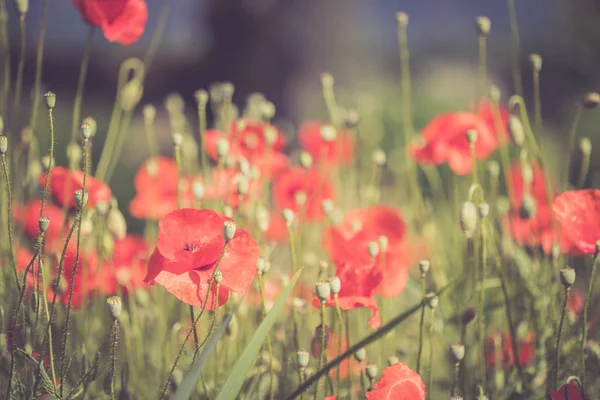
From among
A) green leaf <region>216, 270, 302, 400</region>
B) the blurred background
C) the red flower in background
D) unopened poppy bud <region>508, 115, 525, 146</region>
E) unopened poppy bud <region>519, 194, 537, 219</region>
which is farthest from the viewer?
the blurred background

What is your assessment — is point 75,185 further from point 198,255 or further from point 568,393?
point 568,393

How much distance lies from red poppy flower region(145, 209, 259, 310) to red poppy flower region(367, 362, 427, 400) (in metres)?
0.19

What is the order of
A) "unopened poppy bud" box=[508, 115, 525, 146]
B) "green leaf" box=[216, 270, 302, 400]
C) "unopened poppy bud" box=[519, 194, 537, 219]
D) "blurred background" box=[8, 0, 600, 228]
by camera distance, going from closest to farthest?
1. "green leaf" box=[216, 270, 302, 400]
2. "unopened poppy bud" box=[519, 194, 537, 219]
3. "unopened poppy bud" box=[508, 115, 525, 146]
4. "blurred background" box=[8, 0, 600, 228]

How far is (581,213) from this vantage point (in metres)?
0.85

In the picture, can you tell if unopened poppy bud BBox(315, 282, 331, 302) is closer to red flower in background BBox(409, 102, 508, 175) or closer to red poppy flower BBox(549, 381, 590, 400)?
red poppy flower BBox(549, 381, 590, 400)

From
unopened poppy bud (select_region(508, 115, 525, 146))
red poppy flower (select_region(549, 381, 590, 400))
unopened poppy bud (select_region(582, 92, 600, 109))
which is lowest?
red poppy flower (select_region(549, 381, 590, 400))

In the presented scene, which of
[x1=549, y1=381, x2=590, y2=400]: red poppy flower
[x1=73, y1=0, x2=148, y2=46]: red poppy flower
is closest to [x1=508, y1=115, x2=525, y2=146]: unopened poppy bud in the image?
[x1=549, y1=381, x2=590, y2=400]: red poppy flower

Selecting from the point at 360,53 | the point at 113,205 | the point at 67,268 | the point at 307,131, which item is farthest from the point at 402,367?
the point at 360,53

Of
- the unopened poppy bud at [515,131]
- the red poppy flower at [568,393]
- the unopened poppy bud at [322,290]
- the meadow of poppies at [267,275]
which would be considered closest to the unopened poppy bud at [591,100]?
the meadow of poppies at [267,275]

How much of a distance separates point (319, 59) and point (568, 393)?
5.28 meters

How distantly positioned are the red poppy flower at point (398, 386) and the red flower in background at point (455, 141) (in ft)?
2.01

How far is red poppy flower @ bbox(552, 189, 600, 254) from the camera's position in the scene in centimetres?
84

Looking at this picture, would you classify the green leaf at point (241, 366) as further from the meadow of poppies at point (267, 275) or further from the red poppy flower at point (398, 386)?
the red poppy flower at point (398, 386)

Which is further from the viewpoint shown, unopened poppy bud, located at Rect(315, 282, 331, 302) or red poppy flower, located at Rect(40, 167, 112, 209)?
red poppy flower, located at Rect(40, 167, 112, 209)
